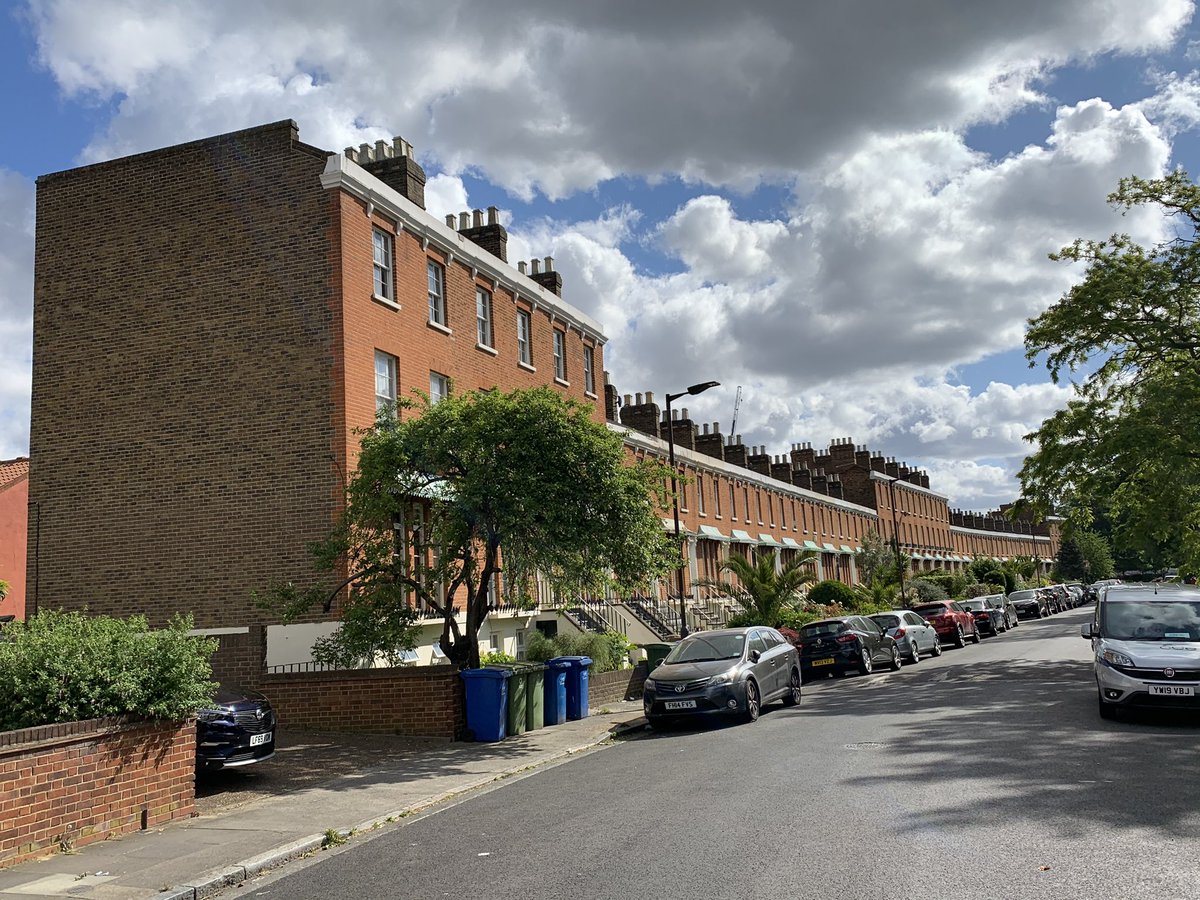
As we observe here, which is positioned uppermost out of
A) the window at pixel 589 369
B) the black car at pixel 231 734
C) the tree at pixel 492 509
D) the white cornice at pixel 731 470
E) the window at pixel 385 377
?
the window at pixel 589 369

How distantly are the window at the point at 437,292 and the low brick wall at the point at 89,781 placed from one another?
14353mm

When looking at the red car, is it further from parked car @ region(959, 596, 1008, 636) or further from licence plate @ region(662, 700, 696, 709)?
licence plate @ region(662, 700, 696, 709)

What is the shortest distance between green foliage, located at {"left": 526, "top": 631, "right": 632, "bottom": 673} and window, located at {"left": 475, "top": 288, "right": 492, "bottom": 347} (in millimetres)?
7516

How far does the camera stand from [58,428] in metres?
21.6

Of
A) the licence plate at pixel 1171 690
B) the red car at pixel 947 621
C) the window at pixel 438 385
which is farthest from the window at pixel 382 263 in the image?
the red car at pixel 947 621

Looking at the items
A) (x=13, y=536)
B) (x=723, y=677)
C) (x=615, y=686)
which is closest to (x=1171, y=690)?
(x=723, y=677)

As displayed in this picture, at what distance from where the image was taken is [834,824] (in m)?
7.94

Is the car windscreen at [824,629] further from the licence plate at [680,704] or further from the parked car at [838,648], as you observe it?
the licence plate at [680,704]

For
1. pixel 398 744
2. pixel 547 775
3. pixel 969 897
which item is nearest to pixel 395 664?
pixel 398 744

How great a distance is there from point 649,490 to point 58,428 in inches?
542

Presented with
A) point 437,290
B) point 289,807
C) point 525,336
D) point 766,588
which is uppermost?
point 437,290

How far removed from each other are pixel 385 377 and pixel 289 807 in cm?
1226

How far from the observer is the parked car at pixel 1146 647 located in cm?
1265

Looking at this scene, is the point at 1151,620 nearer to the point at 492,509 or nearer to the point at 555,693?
the point at 555,693
